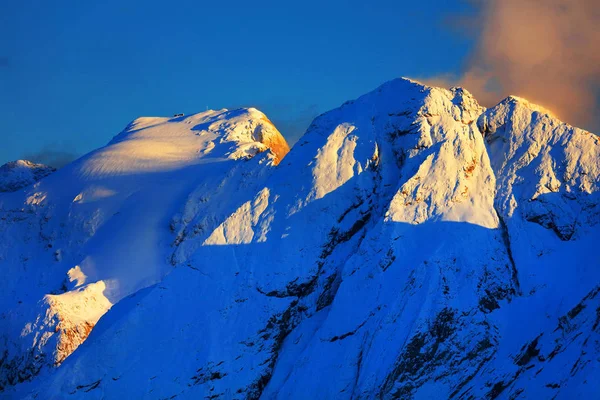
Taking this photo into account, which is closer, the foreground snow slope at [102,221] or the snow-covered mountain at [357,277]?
the snow-covered mountain at [357,277]

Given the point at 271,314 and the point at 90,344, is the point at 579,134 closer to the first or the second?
the point at 271,314

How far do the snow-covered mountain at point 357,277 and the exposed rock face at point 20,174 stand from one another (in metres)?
17.6

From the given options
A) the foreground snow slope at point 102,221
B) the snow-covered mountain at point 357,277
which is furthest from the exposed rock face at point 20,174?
the snow-covered mountain at point 357,277

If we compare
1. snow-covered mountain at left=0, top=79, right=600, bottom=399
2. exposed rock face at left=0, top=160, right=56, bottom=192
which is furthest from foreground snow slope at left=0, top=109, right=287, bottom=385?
exposed rock face at left=0, top=160, right=56, bottom=192

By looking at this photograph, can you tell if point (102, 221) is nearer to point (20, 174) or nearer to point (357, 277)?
point (20, 174)

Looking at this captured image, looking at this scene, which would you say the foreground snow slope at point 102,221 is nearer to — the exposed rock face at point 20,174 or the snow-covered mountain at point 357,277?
the snow-covered mountain at point 357,277

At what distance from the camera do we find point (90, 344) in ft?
277

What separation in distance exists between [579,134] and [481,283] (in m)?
13.7

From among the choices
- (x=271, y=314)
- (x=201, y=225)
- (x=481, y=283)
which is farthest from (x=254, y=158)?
(x=481, y=283)

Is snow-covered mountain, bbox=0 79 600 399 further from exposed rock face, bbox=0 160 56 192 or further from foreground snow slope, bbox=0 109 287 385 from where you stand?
exposed rock face, bbox=0 160 56 192

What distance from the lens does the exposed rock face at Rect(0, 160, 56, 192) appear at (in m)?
116

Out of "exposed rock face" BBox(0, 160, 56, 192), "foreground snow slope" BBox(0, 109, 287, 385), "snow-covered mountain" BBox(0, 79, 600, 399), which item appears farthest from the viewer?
"exposed rock face" BBox(0, 160, 56, 192)

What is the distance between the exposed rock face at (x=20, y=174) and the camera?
115750mm

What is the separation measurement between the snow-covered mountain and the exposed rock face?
17.6 metres
